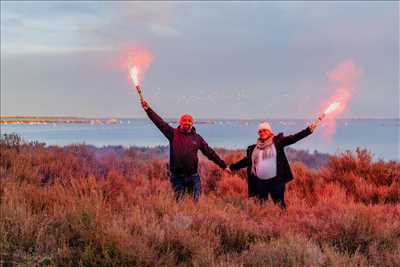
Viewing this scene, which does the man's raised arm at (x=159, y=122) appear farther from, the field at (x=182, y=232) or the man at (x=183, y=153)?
the field at (x=182, y=232)

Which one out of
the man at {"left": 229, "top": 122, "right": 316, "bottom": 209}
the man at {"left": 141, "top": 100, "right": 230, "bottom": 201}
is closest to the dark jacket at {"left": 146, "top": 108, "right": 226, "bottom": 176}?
the man at {"left": 141, "top": 100, "right": 230, "bottom": 201}

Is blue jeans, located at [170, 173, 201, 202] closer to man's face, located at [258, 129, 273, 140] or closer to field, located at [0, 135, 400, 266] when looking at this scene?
field, located at [0, 135, 400, 266]

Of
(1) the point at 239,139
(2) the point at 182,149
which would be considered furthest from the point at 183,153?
(1) the point at 239,139

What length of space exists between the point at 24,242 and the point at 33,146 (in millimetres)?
12298

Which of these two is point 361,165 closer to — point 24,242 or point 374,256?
point 374,256

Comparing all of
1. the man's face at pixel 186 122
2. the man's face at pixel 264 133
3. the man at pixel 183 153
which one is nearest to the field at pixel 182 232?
→ the man at pixel 183 153

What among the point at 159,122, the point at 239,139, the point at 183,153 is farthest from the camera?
the point at 239,139

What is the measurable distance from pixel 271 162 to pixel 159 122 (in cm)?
215

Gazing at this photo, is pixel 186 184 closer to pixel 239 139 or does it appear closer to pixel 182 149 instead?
pixel 182 149


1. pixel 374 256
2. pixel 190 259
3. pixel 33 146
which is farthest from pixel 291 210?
pixel 33 146

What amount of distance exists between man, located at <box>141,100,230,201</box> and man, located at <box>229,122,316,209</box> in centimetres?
106

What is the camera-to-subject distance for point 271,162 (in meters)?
9.18

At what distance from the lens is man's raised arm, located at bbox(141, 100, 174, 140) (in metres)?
9.30

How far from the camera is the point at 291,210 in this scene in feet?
29.4
